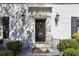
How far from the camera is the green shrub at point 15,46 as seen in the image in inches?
391

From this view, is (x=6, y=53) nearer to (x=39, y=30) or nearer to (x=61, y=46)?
(x=39, y=30)

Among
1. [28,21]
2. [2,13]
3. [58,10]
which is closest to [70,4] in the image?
[58,10]

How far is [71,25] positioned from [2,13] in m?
1.94

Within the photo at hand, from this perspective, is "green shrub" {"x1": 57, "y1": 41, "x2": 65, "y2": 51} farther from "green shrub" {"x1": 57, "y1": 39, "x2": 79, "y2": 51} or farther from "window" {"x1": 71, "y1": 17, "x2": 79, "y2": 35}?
"window" {"x1": 71, "y1": 17, "x2": 79, "y2": 35}

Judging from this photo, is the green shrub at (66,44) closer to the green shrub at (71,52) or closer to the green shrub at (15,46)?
the green shrub at (71,52)

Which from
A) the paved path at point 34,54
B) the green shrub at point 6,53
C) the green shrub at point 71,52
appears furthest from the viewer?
the paved path at point 34,54

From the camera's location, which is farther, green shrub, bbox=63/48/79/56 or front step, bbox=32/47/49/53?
front step, bbox=32/47/49/53

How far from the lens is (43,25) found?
32.9 ft

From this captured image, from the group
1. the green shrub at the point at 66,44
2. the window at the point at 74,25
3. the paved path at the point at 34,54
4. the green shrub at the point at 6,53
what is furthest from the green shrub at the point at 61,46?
the green shrub at the point at 6,53

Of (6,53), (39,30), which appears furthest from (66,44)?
(6,53)

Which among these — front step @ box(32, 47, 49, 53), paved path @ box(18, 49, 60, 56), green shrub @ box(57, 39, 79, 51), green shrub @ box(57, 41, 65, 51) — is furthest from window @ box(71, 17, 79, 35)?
front step @ box(32, 47, 49, 53)

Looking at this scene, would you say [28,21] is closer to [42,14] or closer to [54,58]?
[42,14]

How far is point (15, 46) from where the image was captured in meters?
9.96

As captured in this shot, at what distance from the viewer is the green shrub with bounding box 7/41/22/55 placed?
32.6 feet
